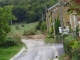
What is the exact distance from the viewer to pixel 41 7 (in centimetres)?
9575

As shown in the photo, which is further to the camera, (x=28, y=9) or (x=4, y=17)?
(x=28, y=9)

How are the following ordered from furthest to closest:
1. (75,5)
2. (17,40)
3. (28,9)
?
1. (28,9)
2. (17,40)
3. (75,5)

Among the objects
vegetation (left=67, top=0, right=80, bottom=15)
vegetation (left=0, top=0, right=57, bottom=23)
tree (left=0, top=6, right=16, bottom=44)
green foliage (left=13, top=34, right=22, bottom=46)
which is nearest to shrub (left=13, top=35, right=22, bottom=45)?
green foliage (left=13, top=34, right=22, bottom=46)

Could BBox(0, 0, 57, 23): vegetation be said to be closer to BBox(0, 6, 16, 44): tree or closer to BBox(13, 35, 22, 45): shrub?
BBox(13, 35, 22, 45): shrub

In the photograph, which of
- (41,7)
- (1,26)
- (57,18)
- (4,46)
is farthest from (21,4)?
(1,26)

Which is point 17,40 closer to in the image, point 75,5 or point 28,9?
point 75,5

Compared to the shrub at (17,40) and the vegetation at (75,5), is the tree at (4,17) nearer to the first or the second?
the shrub at (17,40)

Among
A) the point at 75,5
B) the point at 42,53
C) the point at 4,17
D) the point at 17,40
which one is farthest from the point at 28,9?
the point at 75,5

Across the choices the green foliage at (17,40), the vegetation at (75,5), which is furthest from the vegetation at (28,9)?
the vegetation at (75,5)

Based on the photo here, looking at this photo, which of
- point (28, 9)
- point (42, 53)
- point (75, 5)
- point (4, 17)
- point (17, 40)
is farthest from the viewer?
point (28, 9)

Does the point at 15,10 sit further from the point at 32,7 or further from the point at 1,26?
the point at 1,26

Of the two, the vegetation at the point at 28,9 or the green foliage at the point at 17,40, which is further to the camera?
the vegetation at the point at 28,9

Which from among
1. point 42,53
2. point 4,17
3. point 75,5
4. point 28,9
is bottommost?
point 42,53

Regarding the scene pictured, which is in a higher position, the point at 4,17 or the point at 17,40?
the point at 4,17
